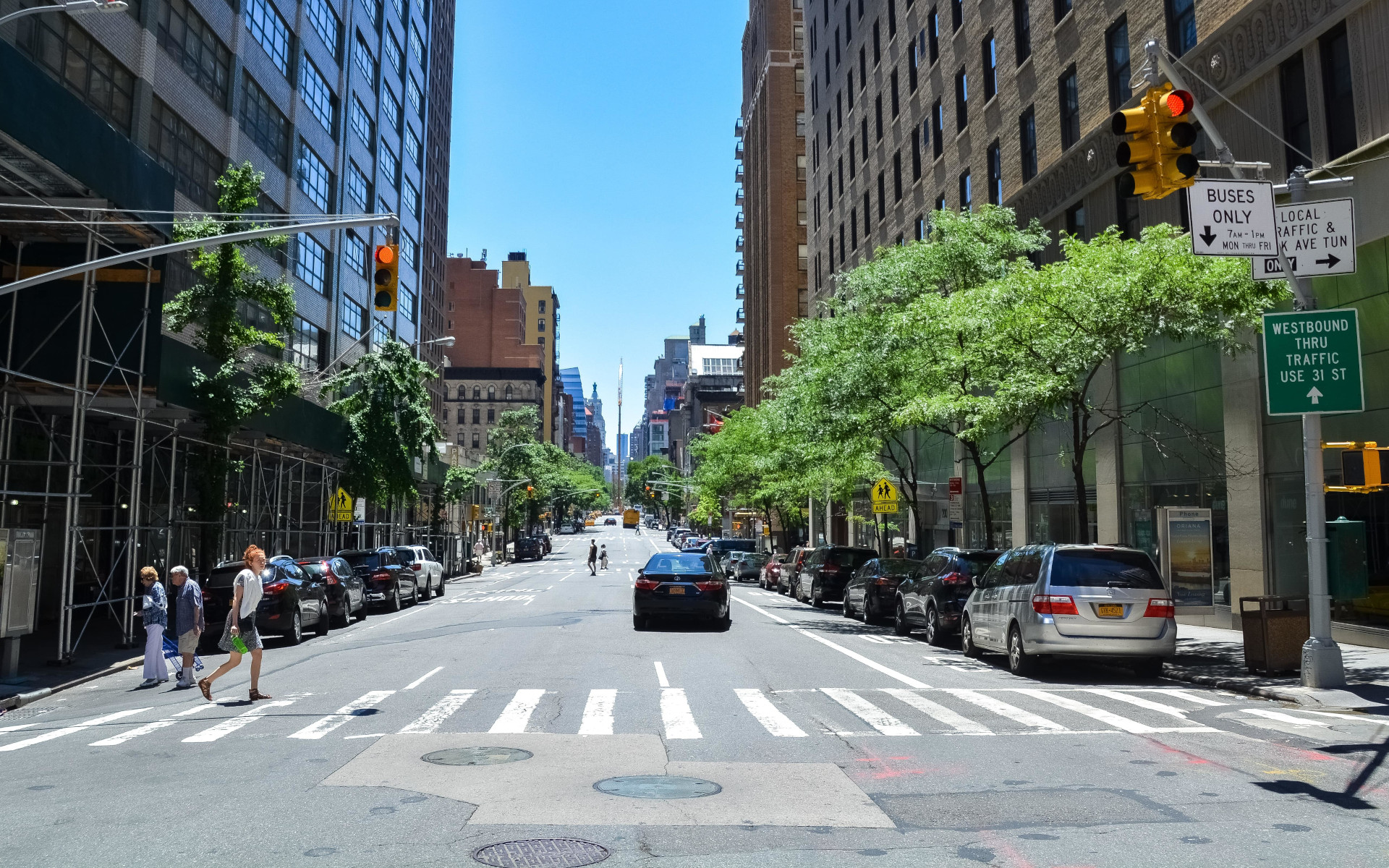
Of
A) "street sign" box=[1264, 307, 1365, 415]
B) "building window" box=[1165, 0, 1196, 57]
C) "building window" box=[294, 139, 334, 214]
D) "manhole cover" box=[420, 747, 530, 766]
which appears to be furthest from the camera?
"building window" box=[294, 139, 334, 214]

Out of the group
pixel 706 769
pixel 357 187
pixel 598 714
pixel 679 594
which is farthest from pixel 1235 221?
pixel 357 187

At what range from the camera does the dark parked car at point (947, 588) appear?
1888 centimetres

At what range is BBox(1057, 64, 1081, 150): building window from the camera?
27.1 m

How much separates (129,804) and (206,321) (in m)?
16.9

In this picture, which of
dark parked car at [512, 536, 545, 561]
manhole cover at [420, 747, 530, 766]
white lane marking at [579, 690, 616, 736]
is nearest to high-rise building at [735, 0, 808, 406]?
dark parked car at [512, 536, 545, 561]

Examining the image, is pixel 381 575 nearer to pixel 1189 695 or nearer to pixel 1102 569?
pixel 1102 569

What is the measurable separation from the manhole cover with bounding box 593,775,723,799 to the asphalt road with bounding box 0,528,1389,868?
0.12m

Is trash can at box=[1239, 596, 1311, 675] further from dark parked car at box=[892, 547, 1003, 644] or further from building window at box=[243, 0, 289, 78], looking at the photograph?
building window at box=[243, 0, 289, 78]

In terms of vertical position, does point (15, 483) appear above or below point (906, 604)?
above

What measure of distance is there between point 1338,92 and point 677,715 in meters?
15.8

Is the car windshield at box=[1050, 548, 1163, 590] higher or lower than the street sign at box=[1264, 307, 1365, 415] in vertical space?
lower

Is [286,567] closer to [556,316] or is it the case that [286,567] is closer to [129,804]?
[129,804]

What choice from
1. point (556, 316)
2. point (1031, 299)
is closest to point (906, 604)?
point (1031, 299)

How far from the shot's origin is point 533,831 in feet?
20.8
